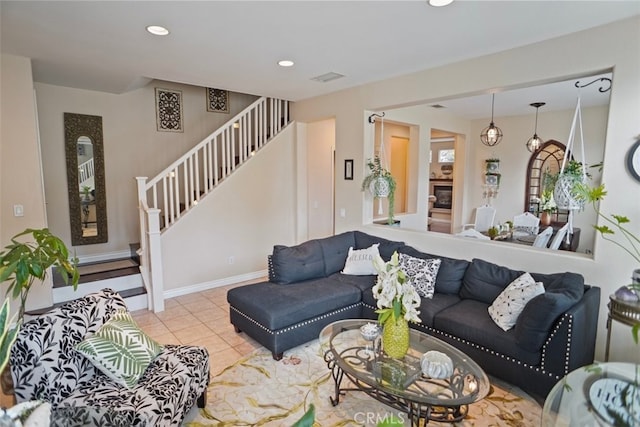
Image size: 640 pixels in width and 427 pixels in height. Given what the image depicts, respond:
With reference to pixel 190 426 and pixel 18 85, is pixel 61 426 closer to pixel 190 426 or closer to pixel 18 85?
pixel 190 426

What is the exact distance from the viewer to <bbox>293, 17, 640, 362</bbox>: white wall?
2627 mm

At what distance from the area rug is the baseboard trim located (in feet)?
6.93

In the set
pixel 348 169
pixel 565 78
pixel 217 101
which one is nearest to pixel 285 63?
pixel 348 169

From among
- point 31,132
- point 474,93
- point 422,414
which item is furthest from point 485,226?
point 31,132

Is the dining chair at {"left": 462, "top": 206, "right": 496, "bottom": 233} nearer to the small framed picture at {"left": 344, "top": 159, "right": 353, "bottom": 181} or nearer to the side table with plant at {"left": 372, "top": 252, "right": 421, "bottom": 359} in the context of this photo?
the small framed picture at {"left": 344, "top": 159, "right": 353, "bottom": 181}

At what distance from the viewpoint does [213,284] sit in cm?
516

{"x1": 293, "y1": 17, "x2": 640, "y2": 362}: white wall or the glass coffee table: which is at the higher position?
{"x1": 293, "y1": 17, "x2": 640, "y2": 362}: white wall

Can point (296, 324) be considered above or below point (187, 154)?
below

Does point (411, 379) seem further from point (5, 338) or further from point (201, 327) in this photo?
point (201, 327)

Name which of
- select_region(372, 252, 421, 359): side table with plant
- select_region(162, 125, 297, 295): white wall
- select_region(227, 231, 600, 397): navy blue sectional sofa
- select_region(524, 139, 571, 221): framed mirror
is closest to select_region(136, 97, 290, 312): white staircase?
select_region(162, 125, 297, 295): white wall

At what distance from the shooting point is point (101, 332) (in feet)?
6.83

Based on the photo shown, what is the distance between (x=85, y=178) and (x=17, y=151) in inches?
68.9

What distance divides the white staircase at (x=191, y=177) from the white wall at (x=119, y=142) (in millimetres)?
439

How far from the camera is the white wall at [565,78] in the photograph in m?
2.63
